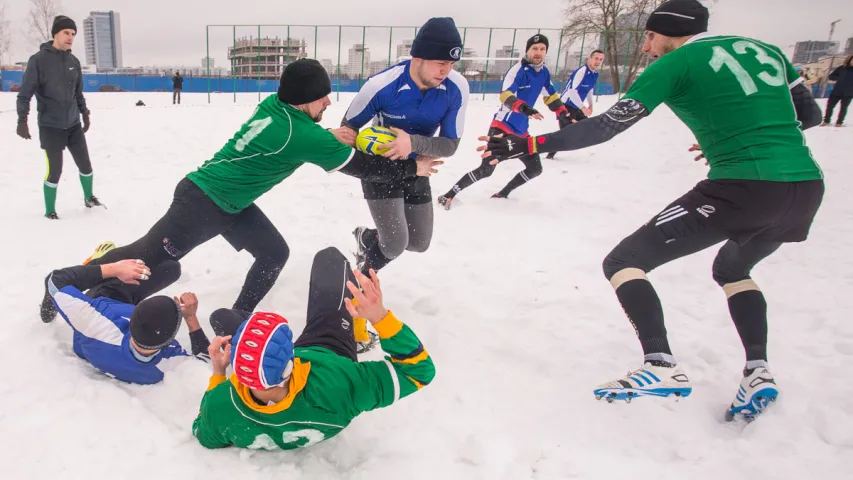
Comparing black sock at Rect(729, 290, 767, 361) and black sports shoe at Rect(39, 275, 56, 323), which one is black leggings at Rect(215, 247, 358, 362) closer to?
black sports shoe at Rect(39, 275, 56, 323)

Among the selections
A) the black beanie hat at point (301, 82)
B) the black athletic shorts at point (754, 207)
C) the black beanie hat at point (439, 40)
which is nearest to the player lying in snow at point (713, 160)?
the black athletic shorts at point (754, 207)

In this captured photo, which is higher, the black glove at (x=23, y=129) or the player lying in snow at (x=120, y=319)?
the black glove at (x=23, y=129)

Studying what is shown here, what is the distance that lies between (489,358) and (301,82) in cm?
204

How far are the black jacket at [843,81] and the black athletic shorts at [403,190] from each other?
12358 mm

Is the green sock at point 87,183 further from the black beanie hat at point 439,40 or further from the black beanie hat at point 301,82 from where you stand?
the black beanie hat at point 439,40

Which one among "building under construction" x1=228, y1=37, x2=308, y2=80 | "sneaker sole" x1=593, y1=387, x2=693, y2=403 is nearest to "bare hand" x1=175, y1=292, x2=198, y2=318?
"sneaker sole" x1=593, y1=387, x2=693, y2=403

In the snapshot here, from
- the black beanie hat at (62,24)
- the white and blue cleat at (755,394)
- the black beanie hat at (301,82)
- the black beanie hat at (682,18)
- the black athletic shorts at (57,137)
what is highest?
the black beanie hat at (682,18)

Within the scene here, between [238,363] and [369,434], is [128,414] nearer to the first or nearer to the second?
[238,363]

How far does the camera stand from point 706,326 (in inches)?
137

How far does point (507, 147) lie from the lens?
2.56m

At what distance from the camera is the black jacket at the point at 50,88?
5.04m

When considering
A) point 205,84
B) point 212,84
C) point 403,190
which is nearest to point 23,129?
point 403,190

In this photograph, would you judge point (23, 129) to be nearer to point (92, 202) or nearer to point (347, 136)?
point (92, 202)

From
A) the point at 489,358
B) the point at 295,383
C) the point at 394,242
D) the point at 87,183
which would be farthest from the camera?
the point at 87,183
